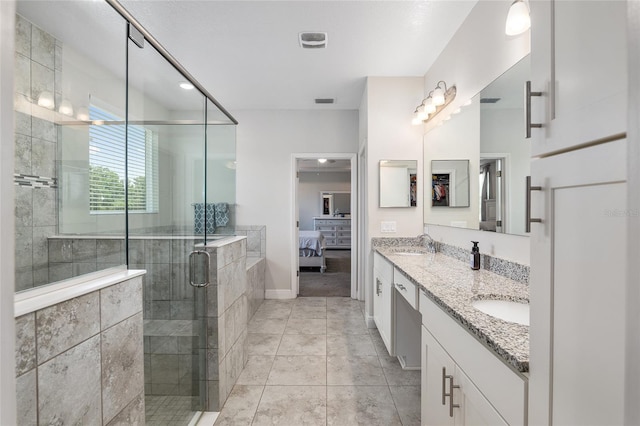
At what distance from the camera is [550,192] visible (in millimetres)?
585

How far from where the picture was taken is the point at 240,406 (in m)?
1.77

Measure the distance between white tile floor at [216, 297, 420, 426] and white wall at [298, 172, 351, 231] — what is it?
5.95 meters

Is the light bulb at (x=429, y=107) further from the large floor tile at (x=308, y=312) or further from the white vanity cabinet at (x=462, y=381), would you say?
the large floor tile at (x=308, y=312)

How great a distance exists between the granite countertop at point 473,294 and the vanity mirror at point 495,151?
329 millimetres

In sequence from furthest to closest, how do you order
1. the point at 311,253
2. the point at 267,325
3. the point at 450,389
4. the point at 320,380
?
the point at 311,253 → the point at 267,325 → the point at 320,380 → the point at 450,389

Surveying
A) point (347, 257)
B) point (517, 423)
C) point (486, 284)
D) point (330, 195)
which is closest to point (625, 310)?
point (517, 423)

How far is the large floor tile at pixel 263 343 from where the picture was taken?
8.01 feet

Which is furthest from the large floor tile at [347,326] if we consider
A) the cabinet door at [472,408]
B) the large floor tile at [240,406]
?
the cabinet door at [472,408]

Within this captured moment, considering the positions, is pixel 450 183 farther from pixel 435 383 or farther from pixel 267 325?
pixel 267 325

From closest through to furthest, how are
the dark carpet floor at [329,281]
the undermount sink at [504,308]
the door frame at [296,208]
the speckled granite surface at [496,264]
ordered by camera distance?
the undermount sink at [504,308] → the speckled granite surface at [496,264] → the door frame at [296,208] → the dark carpet floor at [329,281]

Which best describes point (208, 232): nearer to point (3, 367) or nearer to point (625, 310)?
point (3, 367)

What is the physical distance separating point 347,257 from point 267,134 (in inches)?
166

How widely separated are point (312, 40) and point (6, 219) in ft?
8.12

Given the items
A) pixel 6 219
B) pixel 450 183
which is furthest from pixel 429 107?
pixel 6 219
